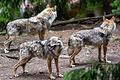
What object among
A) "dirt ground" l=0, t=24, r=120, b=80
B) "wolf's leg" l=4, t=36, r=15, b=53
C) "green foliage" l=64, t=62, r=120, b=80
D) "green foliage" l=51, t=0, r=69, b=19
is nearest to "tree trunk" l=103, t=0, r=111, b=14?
"green foliage" l=51, t=0, r=69, b=19

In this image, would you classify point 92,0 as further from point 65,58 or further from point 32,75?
point 32,75

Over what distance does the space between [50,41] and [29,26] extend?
330 centimetres

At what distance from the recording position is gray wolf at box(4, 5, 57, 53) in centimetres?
1085

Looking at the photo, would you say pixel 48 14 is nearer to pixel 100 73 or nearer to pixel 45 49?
pixel 45 49

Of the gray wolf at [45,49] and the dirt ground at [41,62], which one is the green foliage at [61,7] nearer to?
the dirt ground at [41,62]

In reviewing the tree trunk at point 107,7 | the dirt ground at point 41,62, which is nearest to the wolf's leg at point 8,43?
the dirt ground at point 41,62

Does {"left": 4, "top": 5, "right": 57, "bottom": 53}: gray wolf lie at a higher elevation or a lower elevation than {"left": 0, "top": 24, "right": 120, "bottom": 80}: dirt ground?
higher

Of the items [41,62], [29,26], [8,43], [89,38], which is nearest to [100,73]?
[89,38]

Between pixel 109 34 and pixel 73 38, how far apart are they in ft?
3.37

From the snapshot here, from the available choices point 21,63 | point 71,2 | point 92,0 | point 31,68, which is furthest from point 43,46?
point 71,2

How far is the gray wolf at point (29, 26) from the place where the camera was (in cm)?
1085

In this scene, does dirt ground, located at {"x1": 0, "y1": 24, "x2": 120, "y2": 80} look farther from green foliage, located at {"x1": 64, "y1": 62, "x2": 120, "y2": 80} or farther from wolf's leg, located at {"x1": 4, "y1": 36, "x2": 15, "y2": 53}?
green foliage, located at {"x1": 64, "y1": 62, "x2": 120, "y2": 80}

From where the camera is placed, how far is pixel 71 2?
16.8m

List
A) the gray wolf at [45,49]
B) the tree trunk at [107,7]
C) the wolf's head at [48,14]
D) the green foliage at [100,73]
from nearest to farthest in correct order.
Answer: the green foliage at [100,73]
the gray wolf at [45,49]
the wolf's head at [48,14]
the tree trunk at [107,7]
